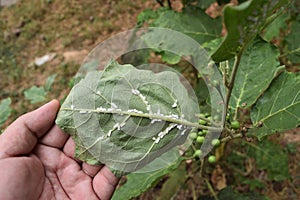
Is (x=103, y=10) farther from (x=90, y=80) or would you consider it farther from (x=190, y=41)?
(x=90, y=80)

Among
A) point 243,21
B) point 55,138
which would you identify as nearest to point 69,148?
point 55,138

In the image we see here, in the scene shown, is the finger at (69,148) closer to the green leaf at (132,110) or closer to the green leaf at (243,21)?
the green leaf at (132,110)

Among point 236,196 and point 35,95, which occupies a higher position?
point 35,95

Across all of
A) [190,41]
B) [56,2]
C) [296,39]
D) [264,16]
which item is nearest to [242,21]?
[264,16]

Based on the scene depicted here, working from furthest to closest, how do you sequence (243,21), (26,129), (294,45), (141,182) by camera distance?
(294,45)
(141,182)
(26,129)
(243,21)

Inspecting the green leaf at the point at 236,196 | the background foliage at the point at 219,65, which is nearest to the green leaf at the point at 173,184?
the background foliage at the point at 219,65

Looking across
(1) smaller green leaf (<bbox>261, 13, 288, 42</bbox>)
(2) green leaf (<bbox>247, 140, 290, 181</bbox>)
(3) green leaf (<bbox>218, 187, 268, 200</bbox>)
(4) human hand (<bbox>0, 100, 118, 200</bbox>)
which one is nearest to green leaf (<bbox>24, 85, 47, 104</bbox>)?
(4) human hand (<bbox>0, 100, 118, 200</bbox>)

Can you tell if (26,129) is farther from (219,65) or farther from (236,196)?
(236,196)
